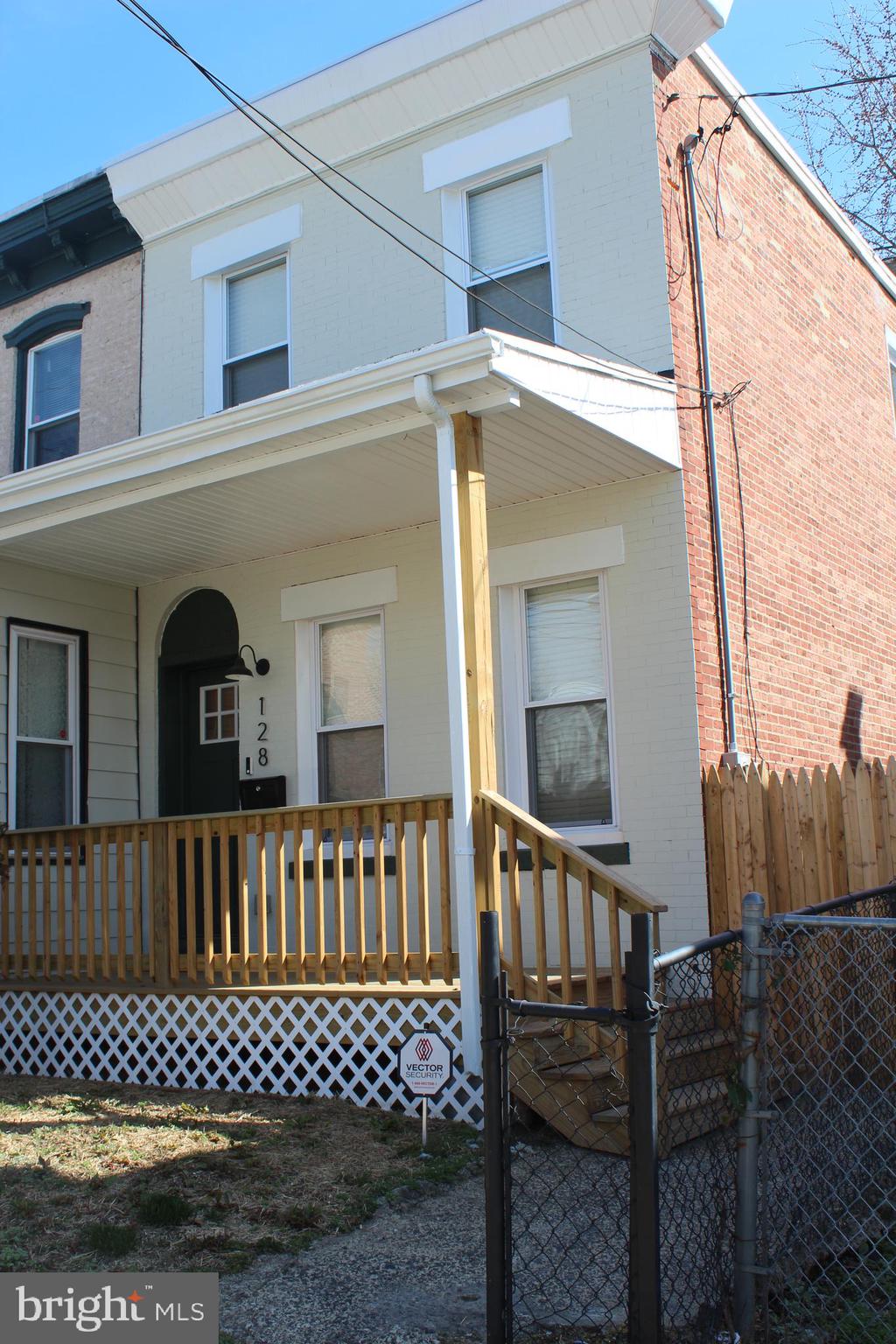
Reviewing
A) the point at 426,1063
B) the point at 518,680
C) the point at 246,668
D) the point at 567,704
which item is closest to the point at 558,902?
the point at 426,1063

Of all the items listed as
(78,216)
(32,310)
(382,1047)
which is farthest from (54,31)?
(382,1047)

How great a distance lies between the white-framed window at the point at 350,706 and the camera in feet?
31.3

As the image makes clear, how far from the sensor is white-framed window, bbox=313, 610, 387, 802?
31.3 feet

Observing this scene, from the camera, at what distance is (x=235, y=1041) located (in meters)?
8.62

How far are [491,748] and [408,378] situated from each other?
2.02 meters

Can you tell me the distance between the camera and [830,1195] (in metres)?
4.33

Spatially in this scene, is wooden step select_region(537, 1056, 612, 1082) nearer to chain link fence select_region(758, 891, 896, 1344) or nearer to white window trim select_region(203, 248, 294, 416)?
chain link fence select_region(758, 891, 896, 1344)

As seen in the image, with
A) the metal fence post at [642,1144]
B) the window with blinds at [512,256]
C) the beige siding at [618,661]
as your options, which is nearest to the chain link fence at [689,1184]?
the metal fence post at [642,1144]

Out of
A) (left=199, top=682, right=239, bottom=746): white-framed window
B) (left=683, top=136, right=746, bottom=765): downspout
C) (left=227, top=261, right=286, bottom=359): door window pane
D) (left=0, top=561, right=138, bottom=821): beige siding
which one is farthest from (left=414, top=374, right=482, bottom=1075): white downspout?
(left=0, top=561, right=138, bottom=821): beige siding

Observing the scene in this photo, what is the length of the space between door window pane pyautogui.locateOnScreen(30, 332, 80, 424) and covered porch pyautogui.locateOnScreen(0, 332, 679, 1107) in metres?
2.23

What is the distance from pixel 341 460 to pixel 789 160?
5.48 metres

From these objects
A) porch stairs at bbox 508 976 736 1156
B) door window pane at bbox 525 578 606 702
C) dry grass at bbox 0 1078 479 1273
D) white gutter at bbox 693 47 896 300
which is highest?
white gutter at bbox 693 47 896 300

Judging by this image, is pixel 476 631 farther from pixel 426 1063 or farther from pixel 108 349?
pixel 108 349

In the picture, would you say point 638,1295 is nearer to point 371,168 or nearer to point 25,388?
point 371,168
